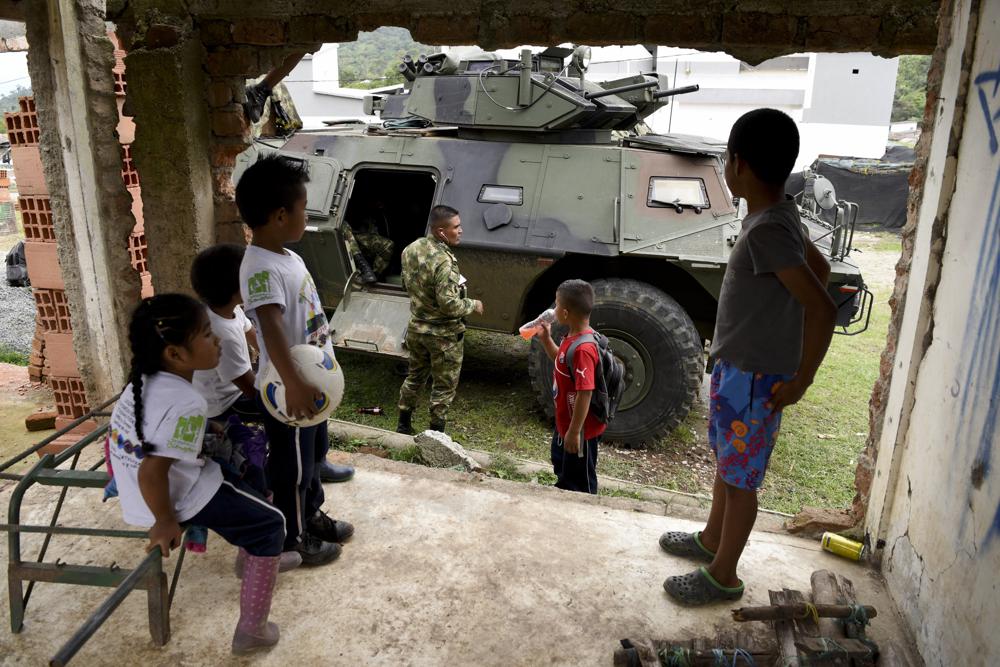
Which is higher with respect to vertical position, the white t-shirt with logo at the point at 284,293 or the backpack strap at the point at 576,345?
the white t-shirt with logo at the point at 284,293

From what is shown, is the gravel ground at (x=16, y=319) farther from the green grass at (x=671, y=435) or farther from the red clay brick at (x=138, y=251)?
the green grass at (x=671, y=435)

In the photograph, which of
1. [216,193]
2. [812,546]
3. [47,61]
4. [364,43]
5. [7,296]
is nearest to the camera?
[812,546]

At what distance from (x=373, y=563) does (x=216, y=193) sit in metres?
2.11

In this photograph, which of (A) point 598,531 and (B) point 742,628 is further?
(A) point 598,531

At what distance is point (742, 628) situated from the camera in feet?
7.72

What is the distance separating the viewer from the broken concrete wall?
1863mm

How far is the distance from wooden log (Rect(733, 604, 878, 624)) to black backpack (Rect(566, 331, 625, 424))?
125cm

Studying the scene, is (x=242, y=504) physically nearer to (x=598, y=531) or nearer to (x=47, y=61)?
(x=598, y=531)

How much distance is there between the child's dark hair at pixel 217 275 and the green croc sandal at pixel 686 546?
194 cm

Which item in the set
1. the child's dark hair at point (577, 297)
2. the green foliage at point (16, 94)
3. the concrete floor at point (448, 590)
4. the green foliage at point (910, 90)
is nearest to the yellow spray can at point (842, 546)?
the concrete floor at point (448, 590)

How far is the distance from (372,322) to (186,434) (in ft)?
13.2

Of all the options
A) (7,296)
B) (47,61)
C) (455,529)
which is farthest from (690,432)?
(7,296)

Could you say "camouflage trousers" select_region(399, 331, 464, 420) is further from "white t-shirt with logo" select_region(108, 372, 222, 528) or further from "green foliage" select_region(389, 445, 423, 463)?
"white t-shirt with logo" select_region(108, 372, 222, 528)

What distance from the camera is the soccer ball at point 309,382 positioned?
2.29m
